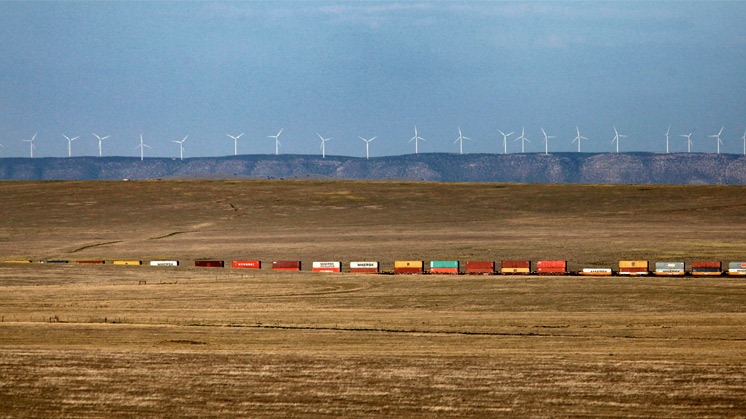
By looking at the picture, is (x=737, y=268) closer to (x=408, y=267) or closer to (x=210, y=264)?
(x=408, y=267)

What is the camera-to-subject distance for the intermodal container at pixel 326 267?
8238 centimetres

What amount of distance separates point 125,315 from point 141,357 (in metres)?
16.9

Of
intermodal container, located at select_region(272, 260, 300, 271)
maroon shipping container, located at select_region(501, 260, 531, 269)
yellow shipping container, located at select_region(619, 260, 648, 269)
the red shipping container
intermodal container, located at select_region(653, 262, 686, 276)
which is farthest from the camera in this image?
intermodal container, located at select_region(272, 260, 300, 271)

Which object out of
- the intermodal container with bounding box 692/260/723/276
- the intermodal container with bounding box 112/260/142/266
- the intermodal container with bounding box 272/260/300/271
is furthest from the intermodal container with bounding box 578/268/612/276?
the intermodal container with bounding box 112/260/142/266

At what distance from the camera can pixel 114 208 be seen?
444 ft

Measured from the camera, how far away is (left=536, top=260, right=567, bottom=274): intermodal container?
78062mm

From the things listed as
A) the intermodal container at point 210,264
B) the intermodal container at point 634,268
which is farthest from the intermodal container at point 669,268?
the intermodal container at point 210,264

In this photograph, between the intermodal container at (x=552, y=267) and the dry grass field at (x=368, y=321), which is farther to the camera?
the intermodal container at (x=552, y=267)

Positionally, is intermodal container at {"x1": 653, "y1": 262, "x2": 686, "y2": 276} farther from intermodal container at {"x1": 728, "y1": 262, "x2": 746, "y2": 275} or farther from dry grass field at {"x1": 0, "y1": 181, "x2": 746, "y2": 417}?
dry grass field at {"x1": 0, "y1": 181, "x2": 746, "y2": 417}

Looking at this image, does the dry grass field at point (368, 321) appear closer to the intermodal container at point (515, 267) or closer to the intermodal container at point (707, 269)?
the intermodal container at point (707, 269)

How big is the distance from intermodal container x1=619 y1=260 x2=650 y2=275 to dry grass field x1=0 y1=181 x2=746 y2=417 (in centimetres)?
505

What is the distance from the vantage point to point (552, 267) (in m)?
78.6

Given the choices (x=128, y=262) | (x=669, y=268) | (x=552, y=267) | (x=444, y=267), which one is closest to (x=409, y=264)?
(x=444, y=267)

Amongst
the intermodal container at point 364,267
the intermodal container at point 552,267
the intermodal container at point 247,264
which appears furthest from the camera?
the intermodal container at point 247,264
